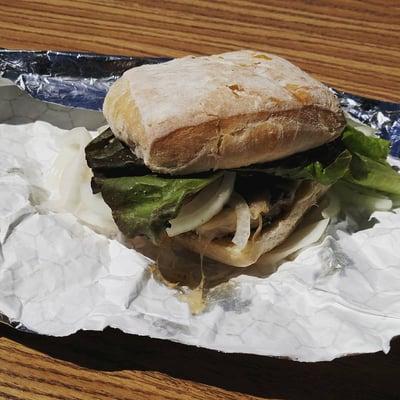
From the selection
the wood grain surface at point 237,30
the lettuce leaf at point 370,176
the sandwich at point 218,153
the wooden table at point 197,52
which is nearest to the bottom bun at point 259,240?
the sandwich at point 218,153

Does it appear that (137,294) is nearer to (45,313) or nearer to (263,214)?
(45,313)

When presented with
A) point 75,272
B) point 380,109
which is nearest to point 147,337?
point 75,272

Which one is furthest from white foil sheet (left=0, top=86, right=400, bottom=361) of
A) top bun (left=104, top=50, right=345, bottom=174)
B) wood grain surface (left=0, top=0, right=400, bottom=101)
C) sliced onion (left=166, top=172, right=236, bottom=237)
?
wood grain surface (left=0, top=0, right=400, bottom=101)

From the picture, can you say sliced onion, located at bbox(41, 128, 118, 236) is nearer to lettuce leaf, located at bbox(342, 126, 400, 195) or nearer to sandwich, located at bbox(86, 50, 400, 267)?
sandwich, located at bbox(86, 50, 400, 267)

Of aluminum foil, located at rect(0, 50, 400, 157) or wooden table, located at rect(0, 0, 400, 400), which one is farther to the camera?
aluminum foil, located at rect(0, 50, 400, 157)

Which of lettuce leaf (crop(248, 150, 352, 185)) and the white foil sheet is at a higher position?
lettuce leaf (crop(248, 150, 352, 185))

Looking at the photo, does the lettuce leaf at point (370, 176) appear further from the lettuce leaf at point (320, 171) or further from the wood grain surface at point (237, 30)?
the wood grain surface at point (237, 30)

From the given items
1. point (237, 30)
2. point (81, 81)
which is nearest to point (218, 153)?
point (81, 81)
